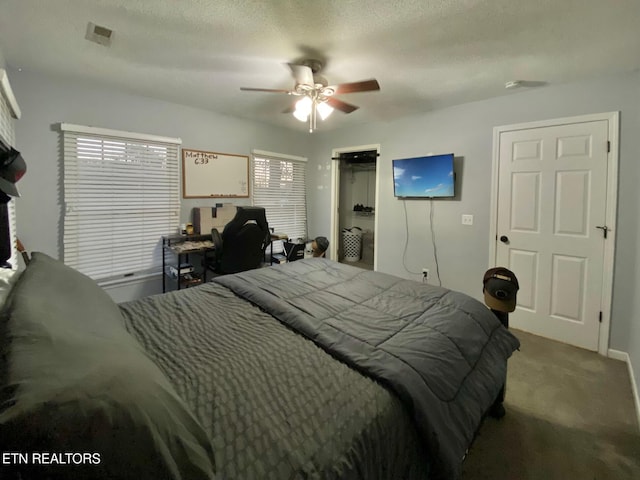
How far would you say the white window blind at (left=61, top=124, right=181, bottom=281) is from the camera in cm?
287

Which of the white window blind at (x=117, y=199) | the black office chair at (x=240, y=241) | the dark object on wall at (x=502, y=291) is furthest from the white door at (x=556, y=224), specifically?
the white window blind at (x=117, y=199)

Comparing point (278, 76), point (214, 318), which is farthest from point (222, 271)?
point (278, 76)

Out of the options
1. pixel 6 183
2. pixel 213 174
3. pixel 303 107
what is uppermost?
pixel 303 107

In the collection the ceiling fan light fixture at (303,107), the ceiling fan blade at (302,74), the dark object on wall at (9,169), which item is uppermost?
the ceiling fan blade at (302,74)

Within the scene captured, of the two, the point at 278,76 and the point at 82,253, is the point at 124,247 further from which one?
the point at 278,76

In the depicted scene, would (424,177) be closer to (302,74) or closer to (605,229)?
(605,229)

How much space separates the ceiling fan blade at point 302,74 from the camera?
6.93 feet

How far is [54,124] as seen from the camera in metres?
2.74

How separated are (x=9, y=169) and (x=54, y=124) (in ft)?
5.57

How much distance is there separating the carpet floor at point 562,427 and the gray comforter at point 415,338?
19.2 inches

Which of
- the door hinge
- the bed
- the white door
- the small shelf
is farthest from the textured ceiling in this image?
the small shelf

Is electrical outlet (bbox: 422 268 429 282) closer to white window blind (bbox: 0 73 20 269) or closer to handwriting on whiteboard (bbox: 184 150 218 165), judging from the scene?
handwriting on whiteboard (bbox: 184 150 218 165)

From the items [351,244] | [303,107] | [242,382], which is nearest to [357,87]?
[303,107]

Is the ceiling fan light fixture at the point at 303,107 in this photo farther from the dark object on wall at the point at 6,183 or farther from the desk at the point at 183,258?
the dark object on wall at the point at 6,183
